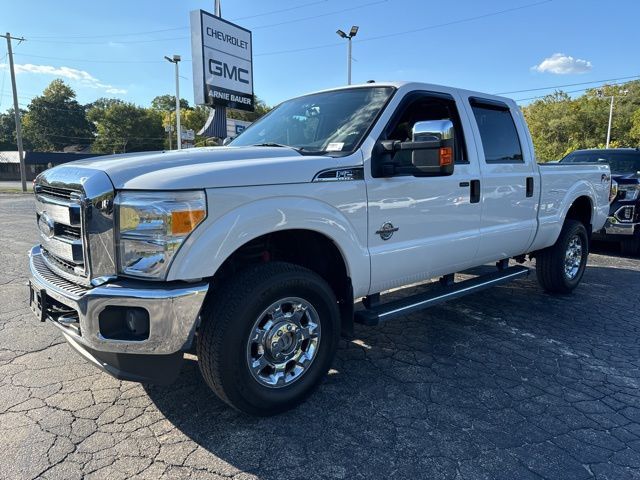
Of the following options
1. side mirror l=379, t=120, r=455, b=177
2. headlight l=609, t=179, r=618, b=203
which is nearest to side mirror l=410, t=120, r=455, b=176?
side mirror l=379, t=120, r=455, b=177

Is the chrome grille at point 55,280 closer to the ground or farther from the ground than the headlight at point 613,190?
closer to the ground

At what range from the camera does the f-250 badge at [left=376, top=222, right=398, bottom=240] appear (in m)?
3.26

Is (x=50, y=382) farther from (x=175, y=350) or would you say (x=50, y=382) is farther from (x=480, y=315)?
(x=480, y=315)

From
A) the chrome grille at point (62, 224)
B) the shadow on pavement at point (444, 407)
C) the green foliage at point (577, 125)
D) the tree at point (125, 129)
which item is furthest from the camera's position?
the tree at point (125, 129)

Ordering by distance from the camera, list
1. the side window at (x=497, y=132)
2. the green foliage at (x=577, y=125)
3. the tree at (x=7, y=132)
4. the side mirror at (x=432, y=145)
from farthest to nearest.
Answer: the tree at (x=7, y=132), the green foliage at (x=577, y=125), the side window at (x=497, y=132), the side mirror at (x=432, y=145)

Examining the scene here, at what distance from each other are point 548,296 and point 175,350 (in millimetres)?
4745

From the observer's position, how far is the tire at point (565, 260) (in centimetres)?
542

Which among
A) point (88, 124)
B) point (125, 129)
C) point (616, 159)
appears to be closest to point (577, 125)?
point (616, 159)

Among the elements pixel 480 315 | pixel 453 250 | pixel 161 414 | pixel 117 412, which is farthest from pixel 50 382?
pixel 480 315

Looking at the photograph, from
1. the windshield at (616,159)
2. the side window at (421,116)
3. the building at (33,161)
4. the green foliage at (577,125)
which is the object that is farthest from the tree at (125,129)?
the side window at (421,116)

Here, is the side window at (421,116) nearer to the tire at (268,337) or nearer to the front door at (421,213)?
the front door at (421,213)

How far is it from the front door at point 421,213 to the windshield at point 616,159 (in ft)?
19.3

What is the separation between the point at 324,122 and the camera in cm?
360

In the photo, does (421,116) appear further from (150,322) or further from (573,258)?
(573,258)
